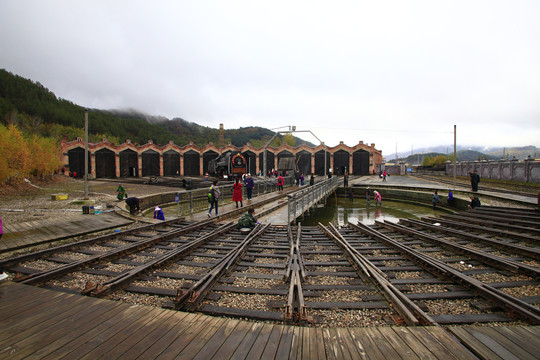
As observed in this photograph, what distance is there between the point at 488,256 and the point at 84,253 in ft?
31.4

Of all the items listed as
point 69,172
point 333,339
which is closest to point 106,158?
point 69,172

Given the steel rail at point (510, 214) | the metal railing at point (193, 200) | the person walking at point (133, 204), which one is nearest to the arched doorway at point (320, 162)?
the metal railing at point (193, 200)

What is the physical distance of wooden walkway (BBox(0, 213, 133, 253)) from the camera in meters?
7.56

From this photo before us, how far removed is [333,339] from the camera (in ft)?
9.84

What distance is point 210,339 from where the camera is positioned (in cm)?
301

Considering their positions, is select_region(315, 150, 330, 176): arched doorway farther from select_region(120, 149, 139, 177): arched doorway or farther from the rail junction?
the rail junction

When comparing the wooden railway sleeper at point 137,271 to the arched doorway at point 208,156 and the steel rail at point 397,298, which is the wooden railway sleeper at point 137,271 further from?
the arched doorway at point 208,156

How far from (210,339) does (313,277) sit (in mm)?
2869

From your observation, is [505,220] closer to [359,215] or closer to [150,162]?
[359,215]

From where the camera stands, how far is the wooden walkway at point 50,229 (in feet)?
24.8

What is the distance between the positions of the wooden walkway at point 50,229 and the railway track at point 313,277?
176 cm

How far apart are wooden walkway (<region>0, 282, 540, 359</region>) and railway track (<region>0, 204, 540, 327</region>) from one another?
43 cm

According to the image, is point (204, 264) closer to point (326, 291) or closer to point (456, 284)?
point (326, 291)

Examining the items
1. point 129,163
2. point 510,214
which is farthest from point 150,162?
point 510,214
